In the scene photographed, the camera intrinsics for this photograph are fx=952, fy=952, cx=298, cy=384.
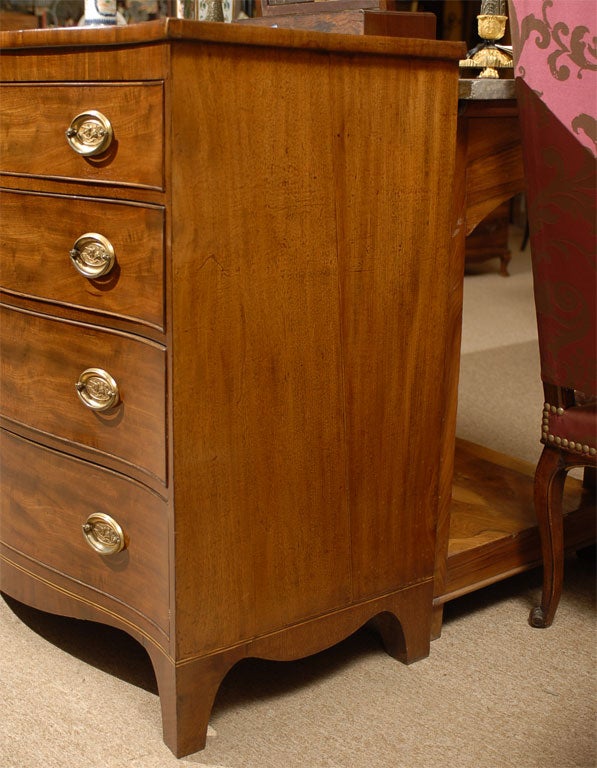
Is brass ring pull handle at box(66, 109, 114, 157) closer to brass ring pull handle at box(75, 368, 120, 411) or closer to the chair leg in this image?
brass ring pull handle at box(75, 368, 120, 411)

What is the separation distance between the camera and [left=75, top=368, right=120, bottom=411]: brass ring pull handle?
53.2 inches

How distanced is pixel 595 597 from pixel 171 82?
1306mm

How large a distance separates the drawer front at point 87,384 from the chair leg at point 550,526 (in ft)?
2.43

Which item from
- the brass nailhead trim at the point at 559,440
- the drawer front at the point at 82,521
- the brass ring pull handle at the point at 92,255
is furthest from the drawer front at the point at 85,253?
the brass nailhead trim at the point at 559,440

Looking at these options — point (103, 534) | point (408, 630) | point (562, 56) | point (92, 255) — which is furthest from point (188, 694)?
point (562, 56)

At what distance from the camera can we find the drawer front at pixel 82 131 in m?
1.19

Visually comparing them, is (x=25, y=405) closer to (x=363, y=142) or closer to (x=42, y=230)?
(x=42, y=230)

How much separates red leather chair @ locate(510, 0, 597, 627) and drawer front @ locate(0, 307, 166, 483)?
69 centimetres

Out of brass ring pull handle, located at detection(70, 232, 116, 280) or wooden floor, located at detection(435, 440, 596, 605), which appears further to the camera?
wooden floor, located at detection(435, 440, 596, 605)

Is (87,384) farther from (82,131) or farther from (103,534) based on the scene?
(82,131)

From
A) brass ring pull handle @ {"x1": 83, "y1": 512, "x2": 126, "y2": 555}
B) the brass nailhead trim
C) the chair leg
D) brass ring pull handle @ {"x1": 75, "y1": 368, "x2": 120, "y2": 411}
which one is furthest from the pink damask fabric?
brass ring pull handle @ {"x1": 83, "y1": 512, "x2": 126, "y2": 555}

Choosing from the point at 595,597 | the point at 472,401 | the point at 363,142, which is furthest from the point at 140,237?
the point at 472,401

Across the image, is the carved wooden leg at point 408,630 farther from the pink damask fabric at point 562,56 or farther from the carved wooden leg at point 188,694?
the pink damask fabric at point 562,56

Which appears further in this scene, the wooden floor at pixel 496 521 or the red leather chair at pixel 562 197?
the wooden floor at pixel 496 521
